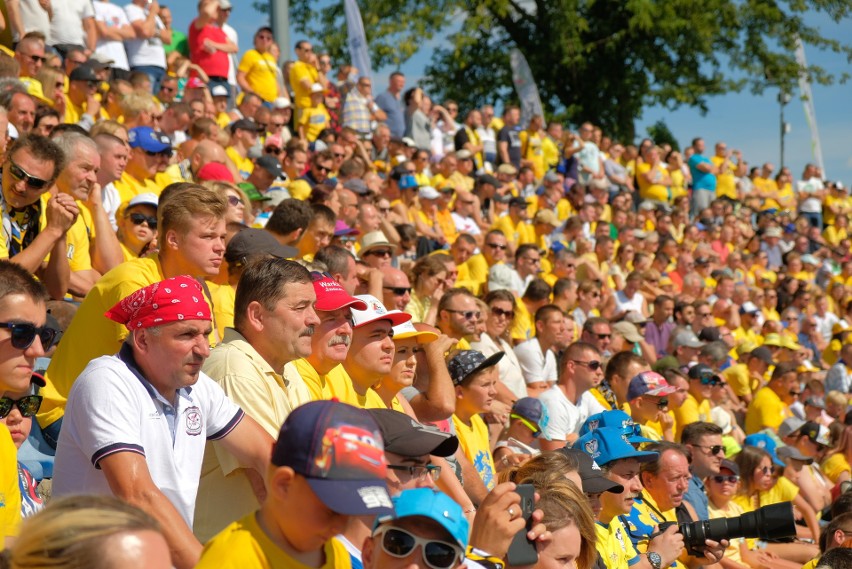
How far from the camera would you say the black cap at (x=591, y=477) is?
186 inches

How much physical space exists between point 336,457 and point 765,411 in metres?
10.4

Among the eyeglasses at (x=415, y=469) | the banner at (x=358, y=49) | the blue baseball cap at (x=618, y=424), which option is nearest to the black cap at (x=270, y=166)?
the blue baseball cap at (x=618, y=424)

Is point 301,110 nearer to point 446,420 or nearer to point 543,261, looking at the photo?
point 543,261

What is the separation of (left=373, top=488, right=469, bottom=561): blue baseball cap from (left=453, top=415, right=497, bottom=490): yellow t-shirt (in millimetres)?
3271

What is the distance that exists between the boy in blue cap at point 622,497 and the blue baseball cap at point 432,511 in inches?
97.1

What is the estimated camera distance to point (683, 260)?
645 inches

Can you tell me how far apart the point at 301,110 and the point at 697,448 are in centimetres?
921

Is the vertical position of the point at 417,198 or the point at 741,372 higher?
the point at 417,198

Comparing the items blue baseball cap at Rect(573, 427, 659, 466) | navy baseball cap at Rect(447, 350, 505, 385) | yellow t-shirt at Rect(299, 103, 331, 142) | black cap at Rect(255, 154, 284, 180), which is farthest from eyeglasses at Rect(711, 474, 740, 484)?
yellow t-shirt at Rect(299, 103, 331, 142)

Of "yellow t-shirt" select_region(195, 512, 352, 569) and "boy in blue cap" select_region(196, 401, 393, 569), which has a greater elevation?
"boy in blue cap" select_region(196, 401, 393, 569)

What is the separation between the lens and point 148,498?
3168 mm

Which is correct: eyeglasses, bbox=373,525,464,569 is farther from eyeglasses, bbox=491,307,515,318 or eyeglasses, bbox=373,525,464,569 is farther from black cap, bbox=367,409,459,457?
eyeglasses, bbox=491,307,515,318

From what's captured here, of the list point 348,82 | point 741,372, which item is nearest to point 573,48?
point 348,82

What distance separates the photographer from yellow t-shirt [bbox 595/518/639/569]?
484 centimetres
